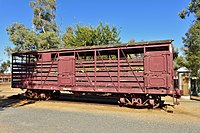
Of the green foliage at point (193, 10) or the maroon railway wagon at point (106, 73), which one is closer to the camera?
the maroon railway wagon at point (106, 73)

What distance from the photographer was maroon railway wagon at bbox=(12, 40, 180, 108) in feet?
33.9

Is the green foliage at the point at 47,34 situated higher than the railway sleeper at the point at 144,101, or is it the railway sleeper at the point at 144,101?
the green foliage at the point at 47,34

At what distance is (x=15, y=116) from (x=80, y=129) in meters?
3.68

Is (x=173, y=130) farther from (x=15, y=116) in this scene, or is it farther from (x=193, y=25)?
(x=193, y=25)

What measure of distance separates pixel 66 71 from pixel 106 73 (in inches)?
100

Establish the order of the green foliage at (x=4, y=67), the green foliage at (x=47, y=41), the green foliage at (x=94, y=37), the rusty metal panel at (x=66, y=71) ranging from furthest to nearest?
the green foliage at (x=4, y=67), the green foliage at (x=47, y=41), the green foliage at (x=94, y=37), the rusty metal panel at (x=66, y=71)

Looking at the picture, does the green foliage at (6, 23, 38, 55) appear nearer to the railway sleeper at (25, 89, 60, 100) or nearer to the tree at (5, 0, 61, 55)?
the tree at (5, 0, 61, 55)

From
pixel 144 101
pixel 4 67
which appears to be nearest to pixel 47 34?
pixel 4 67

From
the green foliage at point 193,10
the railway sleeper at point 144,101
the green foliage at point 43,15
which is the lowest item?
the railway sleeper at point 144,101

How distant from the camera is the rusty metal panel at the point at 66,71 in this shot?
12.4 meters

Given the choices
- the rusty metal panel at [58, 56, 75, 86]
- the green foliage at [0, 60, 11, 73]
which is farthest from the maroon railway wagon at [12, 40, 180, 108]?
the green foliage at [0, 60, 11, 73]

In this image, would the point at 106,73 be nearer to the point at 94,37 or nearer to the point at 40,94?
→ the point at 40,94

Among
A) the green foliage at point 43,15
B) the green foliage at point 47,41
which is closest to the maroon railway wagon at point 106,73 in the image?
the green foliage at point 47,41

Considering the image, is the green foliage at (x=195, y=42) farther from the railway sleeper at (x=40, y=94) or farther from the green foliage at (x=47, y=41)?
the green foliage at (x=47, y=41)
